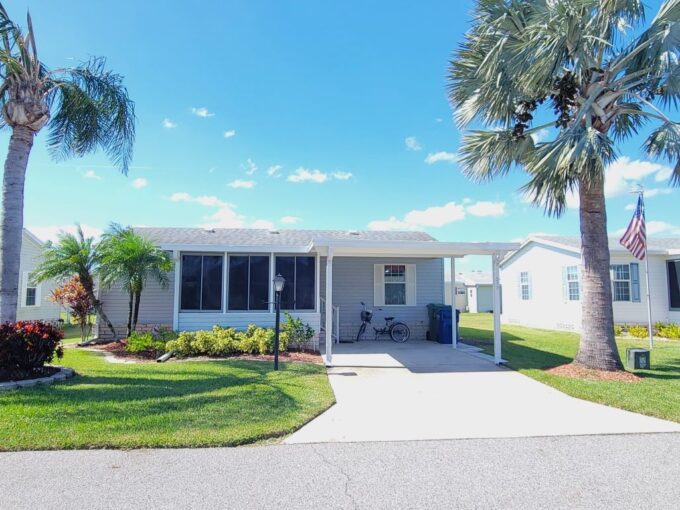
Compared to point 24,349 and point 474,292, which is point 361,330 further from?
point 474,292

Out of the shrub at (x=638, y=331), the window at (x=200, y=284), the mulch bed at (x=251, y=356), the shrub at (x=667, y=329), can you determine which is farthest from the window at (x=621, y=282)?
the window at (x=200, y=284)

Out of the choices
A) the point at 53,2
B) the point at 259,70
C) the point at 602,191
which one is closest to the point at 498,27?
the point at 602,191

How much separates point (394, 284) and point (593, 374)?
6816 millimetres

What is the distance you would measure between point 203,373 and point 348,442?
410 cm

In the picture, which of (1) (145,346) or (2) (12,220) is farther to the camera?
(1) (145,346)

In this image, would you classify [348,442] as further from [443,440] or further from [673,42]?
[673,42]

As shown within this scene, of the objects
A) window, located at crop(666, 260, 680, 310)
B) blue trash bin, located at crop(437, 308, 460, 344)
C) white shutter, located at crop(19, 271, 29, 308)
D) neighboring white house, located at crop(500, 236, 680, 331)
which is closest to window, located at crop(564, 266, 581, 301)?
neighboring white house, located at crop(500, 236, 680, 331)

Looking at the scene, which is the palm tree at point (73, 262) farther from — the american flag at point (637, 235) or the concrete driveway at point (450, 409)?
the american flag at point (637, 235)

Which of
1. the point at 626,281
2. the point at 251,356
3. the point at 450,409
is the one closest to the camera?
the point at 450,409

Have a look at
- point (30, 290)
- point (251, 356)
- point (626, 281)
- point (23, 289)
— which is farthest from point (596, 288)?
point (30, 290)

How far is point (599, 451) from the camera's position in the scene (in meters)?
4.15

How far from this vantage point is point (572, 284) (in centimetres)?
1628

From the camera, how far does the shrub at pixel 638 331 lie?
46.9ft

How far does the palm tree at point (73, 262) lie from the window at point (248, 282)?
3.59 m
